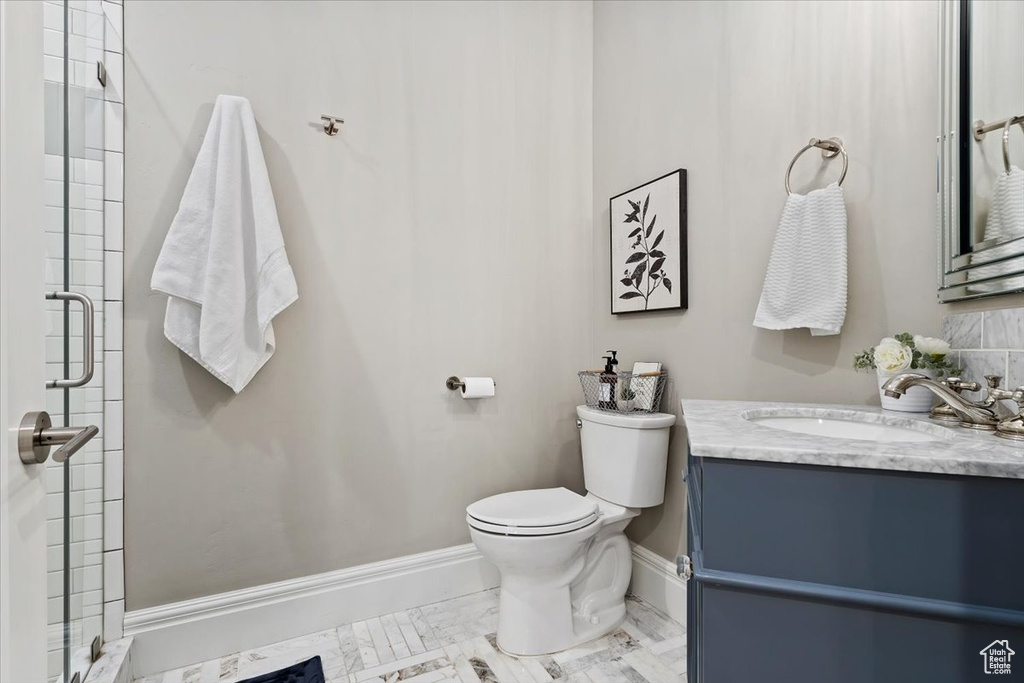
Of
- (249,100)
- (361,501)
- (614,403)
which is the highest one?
(249,100)

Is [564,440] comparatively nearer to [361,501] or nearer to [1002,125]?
[361,501]

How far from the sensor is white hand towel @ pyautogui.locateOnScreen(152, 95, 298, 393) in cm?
153

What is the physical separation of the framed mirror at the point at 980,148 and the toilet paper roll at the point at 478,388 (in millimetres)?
1411

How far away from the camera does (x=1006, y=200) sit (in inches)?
41.0

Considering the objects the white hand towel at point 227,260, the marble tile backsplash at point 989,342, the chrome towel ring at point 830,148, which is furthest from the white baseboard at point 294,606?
the chrome towel ring at point 830,148

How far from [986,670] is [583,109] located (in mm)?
2257

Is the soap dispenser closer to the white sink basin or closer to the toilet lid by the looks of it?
the toilet lid

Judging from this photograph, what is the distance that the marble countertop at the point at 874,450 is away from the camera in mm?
712

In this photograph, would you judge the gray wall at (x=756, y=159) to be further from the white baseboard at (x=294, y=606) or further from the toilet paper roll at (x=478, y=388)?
the white baseboard at (x=294, y=606)

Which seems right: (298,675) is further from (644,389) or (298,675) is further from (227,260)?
(644,389)

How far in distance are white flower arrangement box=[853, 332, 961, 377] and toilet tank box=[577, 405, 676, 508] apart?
2.35ft

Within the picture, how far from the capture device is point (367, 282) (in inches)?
74.0

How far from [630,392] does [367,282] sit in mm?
1084

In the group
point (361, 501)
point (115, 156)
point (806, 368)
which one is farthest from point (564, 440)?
point (115, 156)
